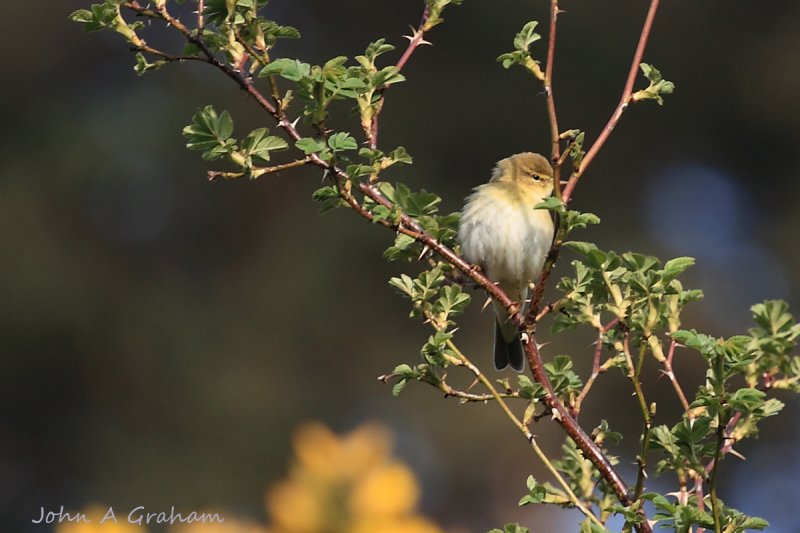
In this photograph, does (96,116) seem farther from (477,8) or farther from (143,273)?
(477,8)

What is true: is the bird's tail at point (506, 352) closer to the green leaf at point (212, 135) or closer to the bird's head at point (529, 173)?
the bird's head at point (529, 173)

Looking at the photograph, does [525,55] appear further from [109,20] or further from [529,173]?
[529,173]

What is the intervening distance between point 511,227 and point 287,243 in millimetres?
6791

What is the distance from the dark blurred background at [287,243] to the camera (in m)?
9.33

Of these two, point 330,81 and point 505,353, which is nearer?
point 330,81

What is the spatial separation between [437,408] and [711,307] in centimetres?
232

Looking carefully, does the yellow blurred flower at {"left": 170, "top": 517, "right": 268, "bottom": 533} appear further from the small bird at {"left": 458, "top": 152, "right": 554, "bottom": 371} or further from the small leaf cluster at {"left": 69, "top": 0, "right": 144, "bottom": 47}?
the small bird at {"left": 458, "top": 152, "right": 554, "bottom": 371}

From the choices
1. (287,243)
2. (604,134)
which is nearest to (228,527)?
(604,134)

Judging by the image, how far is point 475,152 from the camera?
996 centimetres

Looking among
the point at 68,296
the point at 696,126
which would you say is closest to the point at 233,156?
the point at 68,296

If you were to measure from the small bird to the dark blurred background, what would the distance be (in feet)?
16.5

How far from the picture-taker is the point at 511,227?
3.67 metres

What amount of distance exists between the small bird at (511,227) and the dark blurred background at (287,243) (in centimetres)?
504

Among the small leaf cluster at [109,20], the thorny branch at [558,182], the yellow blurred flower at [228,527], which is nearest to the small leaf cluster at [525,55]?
the thorny branch at [558,182]
